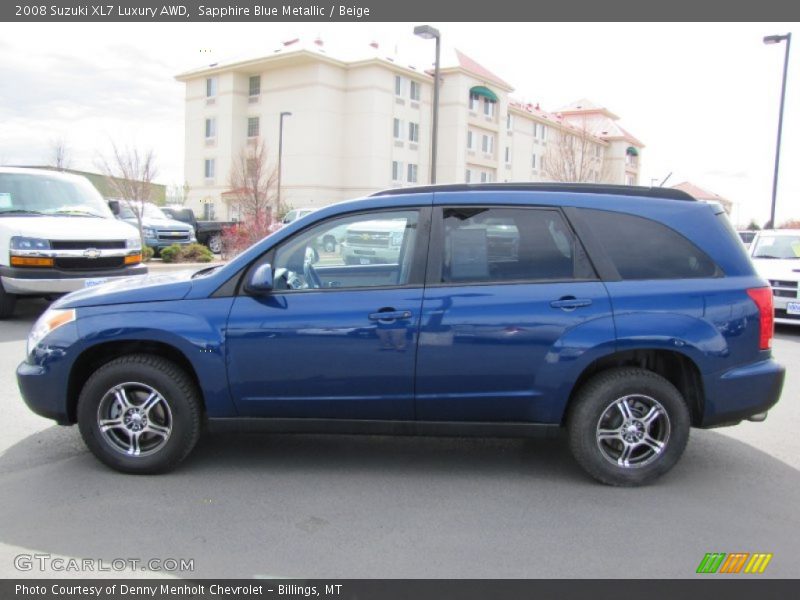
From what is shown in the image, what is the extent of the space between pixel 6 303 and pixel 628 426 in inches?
356

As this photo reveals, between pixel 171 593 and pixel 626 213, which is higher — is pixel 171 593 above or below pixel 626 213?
below

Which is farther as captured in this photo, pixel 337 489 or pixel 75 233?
pixel 75 233

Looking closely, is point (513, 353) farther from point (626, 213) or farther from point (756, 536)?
point (756, 536)

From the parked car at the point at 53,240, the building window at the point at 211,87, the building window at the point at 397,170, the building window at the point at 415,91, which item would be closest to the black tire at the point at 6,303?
the parked car at the point at 53,240

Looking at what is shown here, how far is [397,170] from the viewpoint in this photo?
49.7 meters

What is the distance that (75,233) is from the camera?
9.65 metres

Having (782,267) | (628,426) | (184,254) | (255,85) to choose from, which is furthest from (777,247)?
(255,85)

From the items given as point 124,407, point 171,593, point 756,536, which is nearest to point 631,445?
point 756,536

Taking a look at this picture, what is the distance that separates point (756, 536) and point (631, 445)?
851 mm

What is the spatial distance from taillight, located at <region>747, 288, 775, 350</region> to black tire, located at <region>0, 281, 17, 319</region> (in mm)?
9491

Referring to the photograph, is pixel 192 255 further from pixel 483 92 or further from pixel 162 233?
pixel 483 92

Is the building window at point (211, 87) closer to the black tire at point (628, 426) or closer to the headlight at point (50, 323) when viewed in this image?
the headlight at point (50, 323)

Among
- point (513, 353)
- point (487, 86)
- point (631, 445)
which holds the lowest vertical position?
point (631, 445)

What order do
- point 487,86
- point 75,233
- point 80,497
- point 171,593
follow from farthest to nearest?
1. point 487,86
2. point 75,233
3. point 80,497
4. point 171,593
